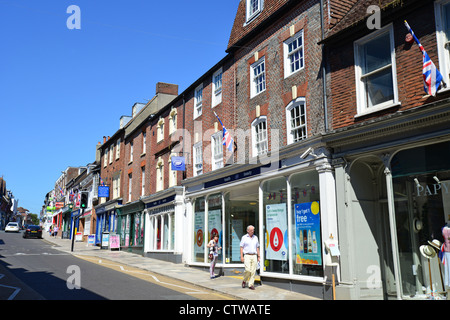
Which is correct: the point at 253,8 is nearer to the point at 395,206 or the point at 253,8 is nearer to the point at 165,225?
the point at 395,206

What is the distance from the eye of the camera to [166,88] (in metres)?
31.6

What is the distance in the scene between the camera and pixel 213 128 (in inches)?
763

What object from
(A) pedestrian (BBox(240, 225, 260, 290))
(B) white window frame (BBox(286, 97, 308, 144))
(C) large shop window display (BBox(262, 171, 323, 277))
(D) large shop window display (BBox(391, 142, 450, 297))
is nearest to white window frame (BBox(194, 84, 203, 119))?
(B) white window frame (BBox(286, 97, 308, 144))

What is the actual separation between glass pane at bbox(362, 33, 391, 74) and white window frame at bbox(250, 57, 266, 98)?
16.0 feet

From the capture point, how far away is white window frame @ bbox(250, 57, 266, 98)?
15891mm

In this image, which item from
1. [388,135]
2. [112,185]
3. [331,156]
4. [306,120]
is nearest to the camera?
[388,135]

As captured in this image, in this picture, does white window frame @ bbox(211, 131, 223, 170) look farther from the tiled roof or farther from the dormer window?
the dormer window

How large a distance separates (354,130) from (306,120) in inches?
102

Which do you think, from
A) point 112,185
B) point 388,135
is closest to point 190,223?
point 388,135

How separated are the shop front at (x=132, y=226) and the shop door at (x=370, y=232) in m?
18.4

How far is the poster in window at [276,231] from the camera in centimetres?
1324

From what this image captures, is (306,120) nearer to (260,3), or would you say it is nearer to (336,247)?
(336,247)

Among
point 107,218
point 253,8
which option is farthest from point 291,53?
point 107,218

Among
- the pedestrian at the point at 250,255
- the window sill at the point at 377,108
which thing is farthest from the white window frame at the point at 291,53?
the pedestrian at the point at 250,255
